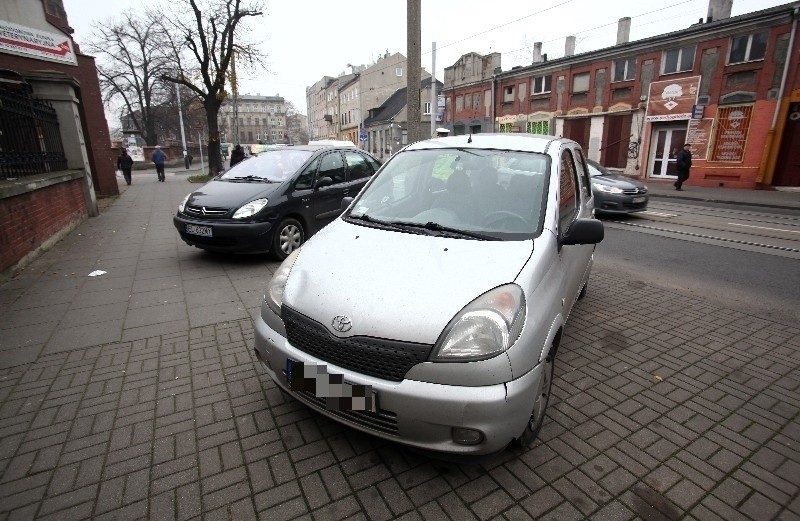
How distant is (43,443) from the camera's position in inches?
101

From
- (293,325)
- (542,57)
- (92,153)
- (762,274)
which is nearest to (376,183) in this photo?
(293,325)

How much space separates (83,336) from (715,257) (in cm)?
891

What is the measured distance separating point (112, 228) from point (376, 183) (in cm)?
815

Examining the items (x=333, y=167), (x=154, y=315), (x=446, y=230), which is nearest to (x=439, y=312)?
(x=446, y=230)

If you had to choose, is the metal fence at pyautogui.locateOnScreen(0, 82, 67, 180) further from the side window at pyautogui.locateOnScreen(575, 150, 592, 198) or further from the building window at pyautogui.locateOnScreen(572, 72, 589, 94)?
the building window at pyautogui.locateOnScreen(572, 72, 589, 94)

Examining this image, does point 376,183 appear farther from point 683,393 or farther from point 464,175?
point 683,393

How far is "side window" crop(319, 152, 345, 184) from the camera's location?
6.92 meters

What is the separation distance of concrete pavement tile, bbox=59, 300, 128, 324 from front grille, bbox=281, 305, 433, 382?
10.6 feet

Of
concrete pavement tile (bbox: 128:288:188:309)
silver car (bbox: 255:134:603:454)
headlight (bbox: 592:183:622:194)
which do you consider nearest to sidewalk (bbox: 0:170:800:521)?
concrete pavement tile (bbox: 128:288:188:309)

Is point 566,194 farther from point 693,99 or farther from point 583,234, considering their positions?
point 693,99

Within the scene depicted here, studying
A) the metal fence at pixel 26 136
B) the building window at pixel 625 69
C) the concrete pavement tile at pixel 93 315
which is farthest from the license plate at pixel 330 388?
the building window at pixel 625 69

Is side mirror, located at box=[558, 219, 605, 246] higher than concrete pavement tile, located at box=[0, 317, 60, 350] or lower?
higher

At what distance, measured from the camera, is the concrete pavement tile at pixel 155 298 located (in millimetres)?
4796

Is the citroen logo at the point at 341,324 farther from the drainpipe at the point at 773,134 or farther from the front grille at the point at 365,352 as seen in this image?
the drainpipe at the point at 773,134
